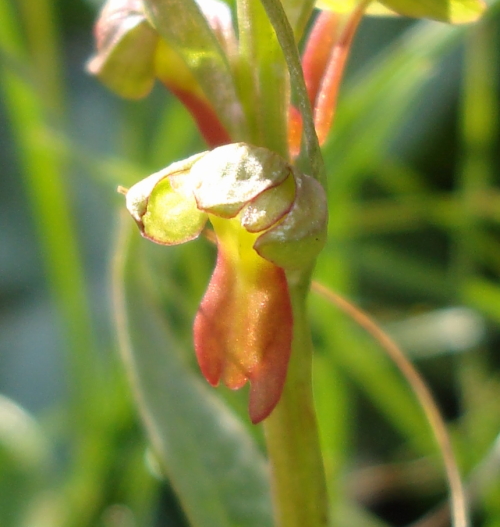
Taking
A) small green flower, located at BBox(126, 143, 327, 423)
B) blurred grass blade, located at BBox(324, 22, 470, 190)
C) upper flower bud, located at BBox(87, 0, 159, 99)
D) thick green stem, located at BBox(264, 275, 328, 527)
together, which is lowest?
blurred grass blade, located at BBox(324, 22, 470, 190)

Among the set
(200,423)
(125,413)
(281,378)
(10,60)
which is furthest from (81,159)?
(281,378)

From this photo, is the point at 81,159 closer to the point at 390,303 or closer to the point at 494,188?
the point at 390,303

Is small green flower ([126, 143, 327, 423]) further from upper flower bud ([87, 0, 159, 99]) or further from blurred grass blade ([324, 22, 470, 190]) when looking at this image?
blurred grass blade ([324, 22, 470, 190])

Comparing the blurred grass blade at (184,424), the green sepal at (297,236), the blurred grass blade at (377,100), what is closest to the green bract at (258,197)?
the green sepal at (297,236)

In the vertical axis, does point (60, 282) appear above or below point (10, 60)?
below

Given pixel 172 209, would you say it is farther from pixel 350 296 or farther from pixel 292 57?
pixel 350 296

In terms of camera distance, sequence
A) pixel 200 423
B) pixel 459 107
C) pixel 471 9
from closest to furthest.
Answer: pixel 471 9 → pixel 200 423 → pixel 459 107

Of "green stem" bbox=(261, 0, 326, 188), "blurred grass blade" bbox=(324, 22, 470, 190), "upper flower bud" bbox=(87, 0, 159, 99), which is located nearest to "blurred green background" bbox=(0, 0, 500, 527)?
"blurred grass blade" bbox=(324, 22, 470, 190)
